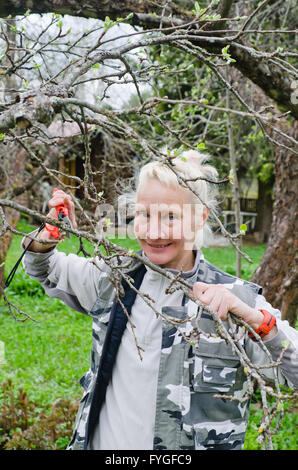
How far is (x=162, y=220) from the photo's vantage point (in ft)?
6.15

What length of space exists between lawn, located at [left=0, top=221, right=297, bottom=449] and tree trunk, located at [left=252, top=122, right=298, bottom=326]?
111 centimetres

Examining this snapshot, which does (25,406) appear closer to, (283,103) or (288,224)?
A: (288,224)

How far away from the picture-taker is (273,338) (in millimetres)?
1672

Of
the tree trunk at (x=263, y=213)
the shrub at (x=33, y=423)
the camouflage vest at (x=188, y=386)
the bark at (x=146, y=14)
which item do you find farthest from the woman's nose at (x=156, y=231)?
the tree trunk at (x=263, y=213)

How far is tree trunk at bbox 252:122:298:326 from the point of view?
418cm

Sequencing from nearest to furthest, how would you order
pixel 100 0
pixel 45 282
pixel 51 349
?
pixel 45 282
pixel 100 0
pixel 51 349

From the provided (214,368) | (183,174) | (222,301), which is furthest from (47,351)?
(222,301)

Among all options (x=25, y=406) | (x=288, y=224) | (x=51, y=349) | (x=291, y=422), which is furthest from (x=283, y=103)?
(x=51, y=349)

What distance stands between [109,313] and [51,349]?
4320mm

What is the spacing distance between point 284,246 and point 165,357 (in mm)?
2658

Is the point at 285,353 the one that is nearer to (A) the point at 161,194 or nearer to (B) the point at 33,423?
(A) the point at 161,194

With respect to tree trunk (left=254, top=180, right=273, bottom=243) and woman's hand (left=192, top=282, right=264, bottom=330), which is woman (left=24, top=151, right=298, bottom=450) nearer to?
woman's hand (left=192, top=282, right=264, bottom=330)

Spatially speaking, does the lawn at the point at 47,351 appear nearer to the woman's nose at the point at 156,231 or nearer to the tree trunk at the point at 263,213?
the woman's nose at the point at 156,231
